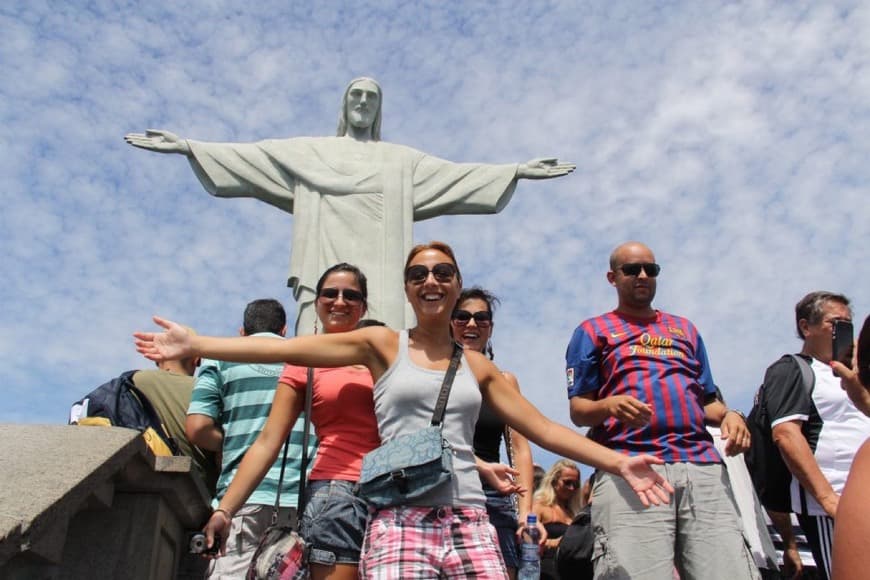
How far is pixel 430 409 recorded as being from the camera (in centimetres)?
260

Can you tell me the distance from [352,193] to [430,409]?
5683 mm

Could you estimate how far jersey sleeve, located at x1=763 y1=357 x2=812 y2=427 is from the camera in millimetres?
3877

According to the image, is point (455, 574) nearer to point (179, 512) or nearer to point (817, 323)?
point (179, 512)

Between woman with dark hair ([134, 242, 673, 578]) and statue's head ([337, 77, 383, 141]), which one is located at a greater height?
statue's head ([337, 77, 383, 141])

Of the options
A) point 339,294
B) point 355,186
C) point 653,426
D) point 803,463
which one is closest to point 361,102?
point 355,186

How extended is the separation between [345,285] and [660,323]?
4.92 feet

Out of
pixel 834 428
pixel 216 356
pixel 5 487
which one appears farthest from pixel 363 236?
pixel 5 487

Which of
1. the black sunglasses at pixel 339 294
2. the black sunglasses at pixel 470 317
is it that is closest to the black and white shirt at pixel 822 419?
the black sunglasses at pixel 470 317

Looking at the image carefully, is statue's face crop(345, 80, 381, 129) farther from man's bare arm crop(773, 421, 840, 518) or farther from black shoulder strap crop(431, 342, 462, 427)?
black shoulder strap crop(431, 342, 462, 427)

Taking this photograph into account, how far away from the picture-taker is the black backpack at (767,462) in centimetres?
404

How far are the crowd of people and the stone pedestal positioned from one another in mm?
278

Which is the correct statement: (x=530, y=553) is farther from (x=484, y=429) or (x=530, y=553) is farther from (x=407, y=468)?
(x=407, y=468)

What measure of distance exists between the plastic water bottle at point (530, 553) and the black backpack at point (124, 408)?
5.55ft

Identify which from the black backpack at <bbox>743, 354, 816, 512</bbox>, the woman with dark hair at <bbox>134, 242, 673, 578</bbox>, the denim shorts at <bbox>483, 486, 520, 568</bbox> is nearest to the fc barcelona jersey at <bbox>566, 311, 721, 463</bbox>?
the black backpack at <bbox>743, 354, 816, 512</bbox>
